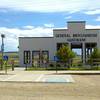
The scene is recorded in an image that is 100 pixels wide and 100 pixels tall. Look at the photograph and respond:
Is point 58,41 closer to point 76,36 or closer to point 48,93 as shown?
point 76,36

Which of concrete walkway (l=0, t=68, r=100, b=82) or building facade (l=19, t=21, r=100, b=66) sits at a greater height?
building facade (l=19, t=21, r=100, b=66)

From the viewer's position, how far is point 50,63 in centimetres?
6744

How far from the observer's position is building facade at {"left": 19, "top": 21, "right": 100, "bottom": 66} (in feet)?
268

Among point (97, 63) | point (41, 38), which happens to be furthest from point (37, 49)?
point (97, 63)

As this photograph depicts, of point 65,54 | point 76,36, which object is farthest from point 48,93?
point 76,36

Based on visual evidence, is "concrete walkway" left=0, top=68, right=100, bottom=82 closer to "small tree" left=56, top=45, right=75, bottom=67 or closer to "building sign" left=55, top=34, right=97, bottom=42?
"small tree" left=56, top=45, right=75, bottom=67

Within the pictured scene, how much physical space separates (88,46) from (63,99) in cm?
7109

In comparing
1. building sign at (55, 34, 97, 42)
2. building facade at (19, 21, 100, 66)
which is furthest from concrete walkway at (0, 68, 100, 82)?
building sign at (55, 34, 97, 42)

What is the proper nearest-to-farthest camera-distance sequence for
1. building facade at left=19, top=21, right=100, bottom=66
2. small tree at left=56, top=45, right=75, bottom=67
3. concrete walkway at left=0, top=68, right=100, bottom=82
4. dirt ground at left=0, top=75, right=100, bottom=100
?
dirt ground at left=0, top=75, right=100, bottom=100
concrete walkway at left=0, top=68, right=100, bottom=82
small tree at left=56, top=45, right=75, bottom=67
building facade at left=19, top=21, right=100, bottom=66

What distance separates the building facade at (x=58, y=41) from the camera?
81562mm

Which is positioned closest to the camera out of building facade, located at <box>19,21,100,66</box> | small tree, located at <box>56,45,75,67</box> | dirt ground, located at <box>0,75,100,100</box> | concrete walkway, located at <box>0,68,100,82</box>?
dirt ground, located at <box>0,75,100,100</box>

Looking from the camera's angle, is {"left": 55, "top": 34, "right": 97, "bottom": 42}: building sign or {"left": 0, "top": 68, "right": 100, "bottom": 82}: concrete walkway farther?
{"left": 55, "top": 34, "right": 97, "bottom": 42}: building sign

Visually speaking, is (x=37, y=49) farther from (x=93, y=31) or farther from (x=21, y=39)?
(x=93, y=31)

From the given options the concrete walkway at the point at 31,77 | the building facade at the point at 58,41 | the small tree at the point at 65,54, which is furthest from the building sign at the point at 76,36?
the concrete walkway at the point at 31,77
